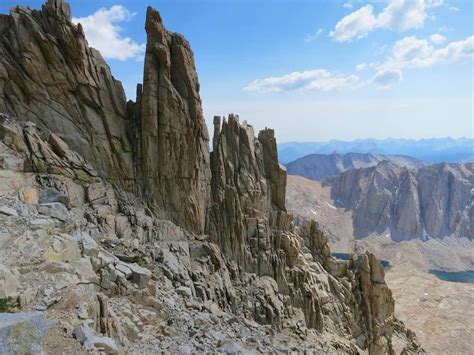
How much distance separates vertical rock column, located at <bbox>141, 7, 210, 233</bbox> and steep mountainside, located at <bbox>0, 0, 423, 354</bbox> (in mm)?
146

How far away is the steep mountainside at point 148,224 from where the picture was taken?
1794 centimetres

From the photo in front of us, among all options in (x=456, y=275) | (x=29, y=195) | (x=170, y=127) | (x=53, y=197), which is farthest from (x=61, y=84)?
(x=456, y=275)

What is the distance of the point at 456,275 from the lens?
170 metres

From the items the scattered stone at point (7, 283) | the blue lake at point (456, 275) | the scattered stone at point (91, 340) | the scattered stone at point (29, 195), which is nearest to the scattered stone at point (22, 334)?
the scattered stone at point (91, 340)

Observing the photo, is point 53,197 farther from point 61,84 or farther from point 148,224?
point 61,84

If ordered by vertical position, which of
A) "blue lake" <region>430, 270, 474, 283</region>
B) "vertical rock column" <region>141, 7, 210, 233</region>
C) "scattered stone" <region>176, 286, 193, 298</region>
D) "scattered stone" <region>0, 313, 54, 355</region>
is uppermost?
"vertical rock column" <region>141, 7, 210, 233</region>

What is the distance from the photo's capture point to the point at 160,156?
37906 mm

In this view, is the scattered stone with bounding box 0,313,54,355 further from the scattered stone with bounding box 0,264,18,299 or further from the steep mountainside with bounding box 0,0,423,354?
the scattered stone with bounding box 0,264,18,299

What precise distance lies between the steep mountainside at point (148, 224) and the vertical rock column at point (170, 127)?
146 mm

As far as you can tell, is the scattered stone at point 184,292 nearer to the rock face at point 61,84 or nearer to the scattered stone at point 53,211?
the scattered stone at point 53,211

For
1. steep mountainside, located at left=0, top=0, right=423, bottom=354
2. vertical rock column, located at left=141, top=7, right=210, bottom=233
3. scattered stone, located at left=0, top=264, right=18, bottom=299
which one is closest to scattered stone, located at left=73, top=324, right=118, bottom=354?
steep mountainside, located at left=0, top=0, right=423, bottom=354

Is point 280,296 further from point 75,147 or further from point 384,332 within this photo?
point 75,147

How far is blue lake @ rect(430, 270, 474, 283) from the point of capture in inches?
6430

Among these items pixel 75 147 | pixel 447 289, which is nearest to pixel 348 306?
pixel 75 147
